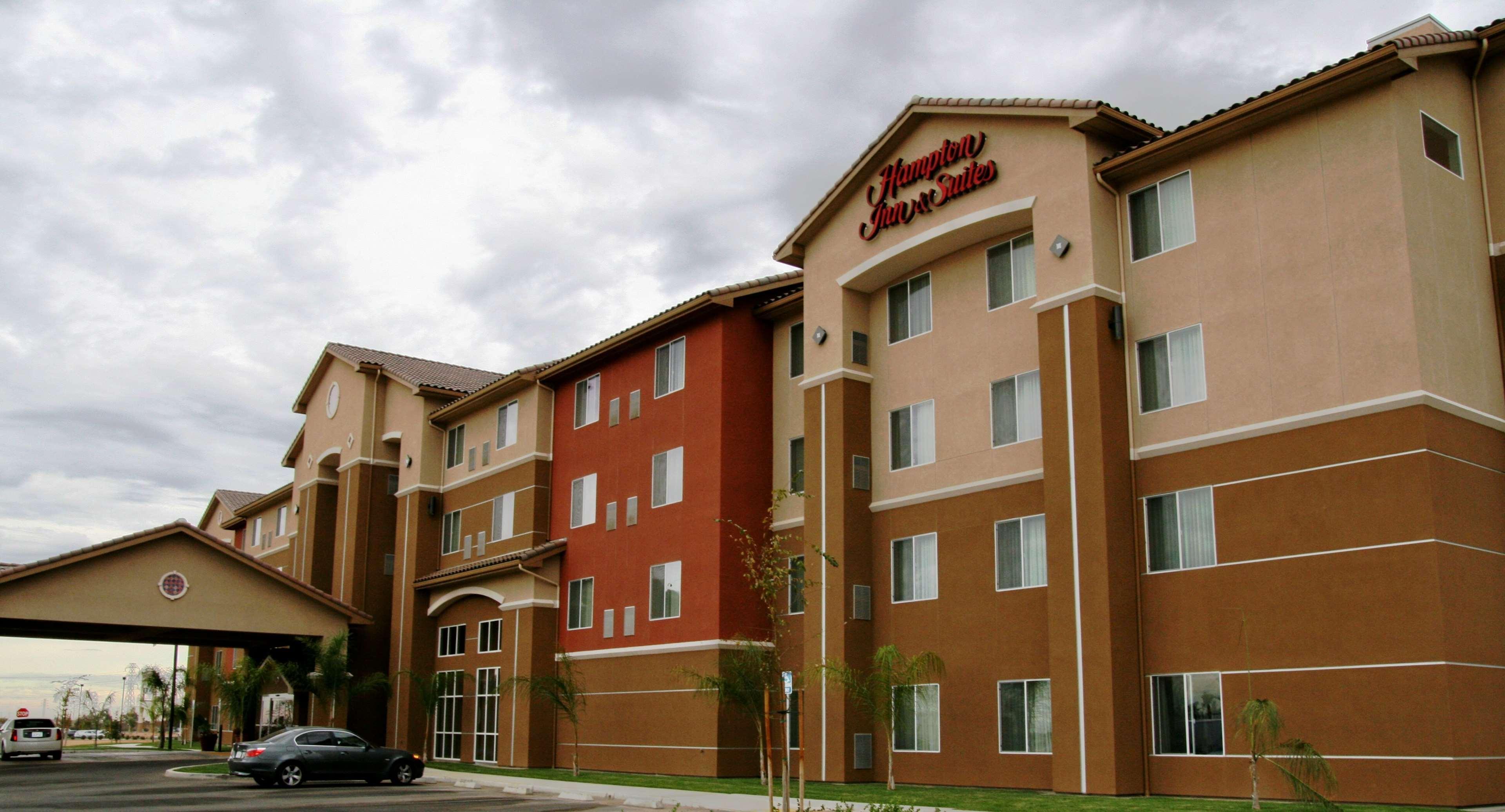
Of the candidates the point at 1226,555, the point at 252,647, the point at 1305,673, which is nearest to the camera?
the point at 1305,673

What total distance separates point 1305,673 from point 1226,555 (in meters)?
2.47

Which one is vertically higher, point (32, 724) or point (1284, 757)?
point (1284, 757)

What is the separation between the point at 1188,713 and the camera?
883 inches

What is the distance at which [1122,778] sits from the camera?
880 inches

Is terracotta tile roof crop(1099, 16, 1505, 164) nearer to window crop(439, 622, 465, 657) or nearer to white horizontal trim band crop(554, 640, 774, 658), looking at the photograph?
white horizontal trim band crop(554, 640, 774, 658)

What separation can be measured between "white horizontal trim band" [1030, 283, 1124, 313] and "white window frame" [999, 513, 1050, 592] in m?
4.30

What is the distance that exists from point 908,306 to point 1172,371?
26.2ft

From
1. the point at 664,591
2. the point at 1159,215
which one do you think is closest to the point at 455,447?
the point at 664,591

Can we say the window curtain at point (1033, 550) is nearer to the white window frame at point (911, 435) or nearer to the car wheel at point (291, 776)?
the white window frame at point (911, 435)

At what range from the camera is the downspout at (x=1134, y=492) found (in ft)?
75.1

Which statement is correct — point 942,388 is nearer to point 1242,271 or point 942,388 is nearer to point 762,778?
point 1242,271

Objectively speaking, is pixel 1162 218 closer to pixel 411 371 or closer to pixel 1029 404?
pixel 1029 404

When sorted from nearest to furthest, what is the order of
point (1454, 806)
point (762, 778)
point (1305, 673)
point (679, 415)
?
1. point (1454, 806)
2. point (1305, 673)
3. point (762, 778)
4. point (679, 415)

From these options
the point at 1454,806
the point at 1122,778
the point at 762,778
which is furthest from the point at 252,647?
the point at 1454,806
